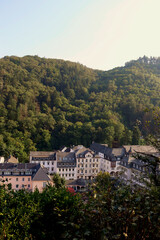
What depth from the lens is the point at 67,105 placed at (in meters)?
83.2

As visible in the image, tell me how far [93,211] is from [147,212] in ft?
5.11

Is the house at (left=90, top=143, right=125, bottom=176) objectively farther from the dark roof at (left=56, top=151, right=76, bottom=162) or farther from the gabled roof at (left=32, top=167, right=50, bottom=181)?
the gabled roof at (left=32, top=167, right=50, bottom=181)

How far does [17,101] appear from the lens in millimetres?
75188

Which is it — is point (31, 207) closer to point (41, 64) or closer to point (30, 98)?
point (30, 98)

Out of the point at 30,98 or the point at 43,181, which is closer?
the point at 43,181

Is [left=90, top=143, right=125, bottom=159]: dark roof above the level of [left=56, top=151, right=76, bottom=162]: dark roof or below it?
above

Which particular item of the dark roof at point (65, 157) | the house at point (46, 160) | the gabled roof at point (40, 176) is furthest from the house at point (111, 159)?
the gabled roof at point (40, 176)

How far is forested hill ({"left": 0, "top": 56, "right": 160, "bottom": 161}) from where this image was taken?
63.7m

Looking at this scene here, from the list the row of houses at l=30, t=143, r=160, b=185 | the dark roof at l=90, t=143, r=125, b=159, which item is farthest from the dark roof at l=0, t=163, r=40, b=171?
the dark roof at l=90, t=143, r=125, b=159

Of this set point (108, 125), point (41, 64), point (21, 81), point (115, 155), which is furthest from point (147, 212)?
point (41, 64)

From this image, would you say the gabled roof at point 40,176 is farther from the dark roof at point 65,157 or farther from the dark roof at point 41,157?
the dark roof at point 65,157

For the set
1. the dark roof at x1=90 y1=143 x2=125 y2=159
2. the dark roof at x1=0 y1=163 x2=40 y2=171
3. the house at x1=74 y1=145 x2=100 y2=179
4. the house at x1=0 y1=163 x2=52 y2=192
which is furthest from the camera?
the house at x1=74 y1=145 x2=100 y2=179

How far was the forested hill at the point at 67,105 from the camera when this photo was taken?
63656 millimetres

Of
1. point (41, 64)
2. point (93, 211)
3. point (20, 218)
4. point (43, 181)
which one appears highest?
point (41, 64)
